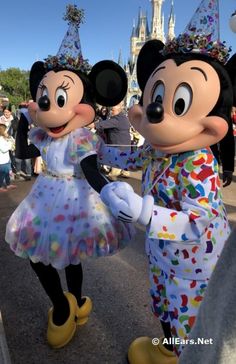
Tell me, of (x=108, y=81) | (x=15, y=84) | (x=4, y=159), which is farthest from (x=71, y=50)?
(x=15, y=84)

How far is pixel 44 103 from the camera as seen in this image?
1911 mm

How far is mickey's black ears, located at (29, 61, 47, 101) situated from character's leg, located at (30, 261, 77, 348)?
1.07 meters

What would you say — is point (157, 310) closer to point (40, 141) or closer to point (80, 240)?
point (80, 240)

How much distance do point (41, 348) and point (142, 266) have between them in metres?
1.20

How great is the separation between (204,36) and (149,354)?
1.59 metres

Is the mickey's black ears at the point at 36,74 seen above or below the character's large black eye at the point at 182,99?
above

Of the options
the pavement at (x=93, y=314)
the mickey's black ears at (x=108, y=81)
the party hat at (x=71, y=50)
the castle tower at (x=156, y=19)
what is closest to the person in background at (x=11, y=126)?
the pavement at (x=93, y=314)

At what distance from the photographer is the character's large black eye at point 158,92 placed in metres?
1.53

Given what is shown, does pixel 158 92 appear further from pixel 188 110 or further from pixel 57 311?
pixel 57 311

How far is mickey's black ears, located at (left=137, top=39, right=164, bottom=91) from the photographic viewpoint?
1.75 meters

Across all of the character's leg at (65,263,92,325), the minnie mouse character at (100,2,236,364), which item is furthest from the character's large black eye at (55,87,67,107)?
the character's leg at (65,263,92,325)

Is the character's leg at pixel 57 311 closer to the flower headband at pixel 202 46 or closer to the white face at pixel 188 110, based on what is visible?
the white face at pixel 188 110

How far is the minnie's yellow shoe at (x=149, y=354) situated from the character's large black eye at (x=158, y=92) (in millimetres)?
1244

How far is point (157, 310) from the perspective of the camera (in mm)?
1788
